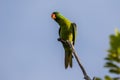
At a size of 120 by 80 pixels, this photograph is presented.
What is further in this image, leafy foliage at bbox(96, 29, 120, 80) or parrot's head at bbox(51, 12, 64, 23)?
parrot's head at bbox(51, 12, 64, 23)

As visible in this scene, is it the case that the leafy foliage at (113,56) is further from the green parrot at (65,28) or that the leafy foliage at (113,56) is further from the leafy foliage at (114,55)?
Answer: the green parrot at (65,28)

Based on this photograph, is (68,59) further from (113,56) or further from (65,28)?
(113,56)

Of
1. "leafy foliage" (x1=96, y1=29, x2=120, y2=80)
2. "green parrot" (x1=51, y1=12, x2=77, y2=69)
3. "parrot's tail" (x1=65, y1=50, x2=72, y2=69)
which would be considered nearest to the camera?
"leafy foliage" (x1=96, y1=29, x2=120, y2=80)

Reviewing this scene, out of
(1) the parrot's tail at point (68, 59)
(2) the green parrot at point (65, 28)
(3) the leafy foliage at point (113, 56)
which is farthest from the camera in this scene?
(2) the green parrot at point (65, 28)

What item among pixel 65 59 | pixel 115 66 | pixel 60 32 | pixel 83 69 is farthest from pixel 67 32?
pixel 115 66

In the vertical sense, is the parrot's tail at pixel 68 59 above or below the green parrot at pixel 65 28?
below

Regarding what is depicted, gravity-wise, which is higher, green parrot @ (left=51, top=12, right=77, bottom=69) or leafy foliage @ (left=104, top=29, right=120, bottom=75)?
green parrot @ (left=51, top=12, right=77, bottom=69)

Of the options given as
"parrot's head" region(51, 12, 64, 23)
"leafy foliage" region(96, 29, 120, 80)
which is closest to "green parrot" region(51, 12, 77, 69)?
"parrot's head" region(51, 12, 64, 23)

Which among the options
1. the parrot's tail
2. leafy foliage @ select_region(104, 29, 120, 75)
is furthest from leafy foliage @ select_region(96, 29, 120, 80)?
the parrot's tail

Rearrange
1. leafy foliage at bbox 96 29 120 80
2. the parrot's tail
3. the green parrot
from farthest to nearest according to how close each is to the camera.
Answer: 1. the green parrot
2. the parrot's tail
3. leafy foliage at bbox 96 29 120 80

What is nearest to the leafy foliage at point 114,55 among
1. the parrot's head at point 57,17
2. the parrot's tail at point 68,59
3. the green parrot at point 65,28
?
the parrot's tail at point 68,59

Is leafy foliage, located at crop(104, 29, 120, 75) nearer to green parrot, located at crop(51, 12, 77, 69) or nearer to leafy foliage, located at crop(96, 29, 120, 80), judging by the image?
leafy foliage, located at crop(96, 29, 120, 80)

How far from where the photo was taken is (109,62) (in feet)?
6.57

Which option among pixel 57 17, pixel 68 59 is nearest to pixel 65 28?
pixel 57 17
